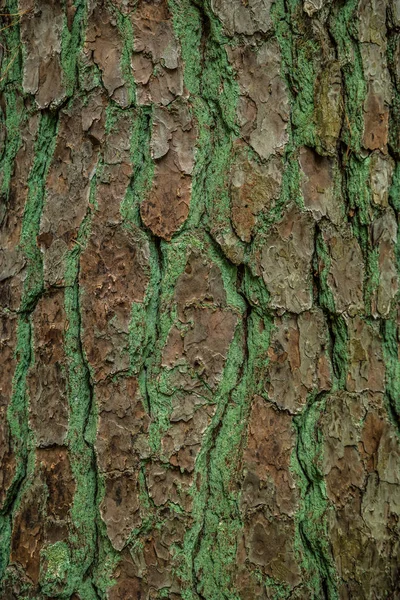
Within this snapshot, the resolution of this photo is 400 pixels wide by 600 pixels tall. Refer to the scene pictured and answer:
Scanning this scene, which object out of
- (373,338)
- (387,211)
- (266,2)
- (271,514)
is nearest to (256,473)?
(271,514)

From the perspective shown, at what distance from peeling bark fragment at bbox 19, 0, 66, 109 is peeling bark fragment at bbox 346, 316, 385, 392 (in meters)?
0.67

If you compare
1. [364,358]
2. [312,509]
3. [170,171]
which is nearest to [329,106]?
[170,171]

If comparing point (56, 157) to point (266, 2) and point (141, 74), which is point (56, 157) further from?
point (266, 2)

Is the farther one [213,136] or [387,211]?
[387,211]

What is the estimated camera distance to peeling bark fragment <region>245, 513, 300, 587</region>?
1.19 m

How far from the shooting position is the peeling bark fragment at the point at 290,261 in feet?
4.01

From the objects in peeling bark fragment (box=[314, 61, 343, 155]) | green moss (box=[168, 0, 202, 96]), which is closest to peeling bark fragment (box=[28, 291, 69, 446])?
green moss (box=[168, 0, 202, 96])

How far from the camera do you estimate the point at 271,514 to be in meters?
1.19

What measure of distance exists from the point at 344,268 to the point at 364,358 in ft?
0.55

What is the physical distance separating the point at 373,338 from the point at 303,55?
53cm

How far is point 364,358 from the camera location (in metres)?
1.29

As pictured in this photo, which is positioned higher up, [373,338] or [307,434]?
[373,338]

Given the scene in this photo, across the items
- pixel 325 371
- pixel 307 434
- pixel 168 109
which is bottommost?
pixel 307 434

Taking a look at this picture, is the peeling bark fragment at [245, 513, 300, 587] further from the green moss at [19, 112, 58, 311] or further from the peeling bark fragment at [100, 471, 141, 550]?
the green moss at [19, 112, 58, 311]
